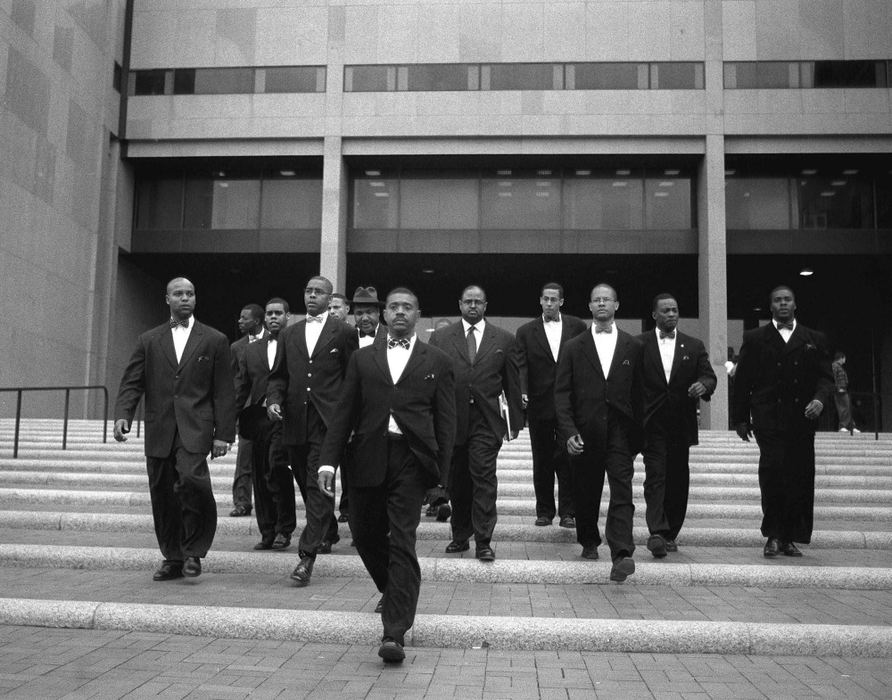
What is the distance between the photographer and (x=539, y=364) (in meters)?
8.30

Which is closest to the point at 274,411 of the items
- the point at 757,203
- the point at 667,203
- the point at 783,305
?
the point at 783,305

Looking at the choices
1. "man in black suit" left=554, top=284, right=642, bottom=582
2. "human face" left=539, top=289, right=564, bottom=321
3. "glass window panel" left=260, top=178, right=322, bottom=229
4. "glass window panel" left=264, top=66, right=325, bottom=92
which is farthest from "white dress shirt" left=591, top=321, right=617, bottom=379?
"glass window panel" left=264, top=66, right=325, bottom=92

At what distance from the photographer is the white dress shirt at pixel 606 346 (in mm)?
6914

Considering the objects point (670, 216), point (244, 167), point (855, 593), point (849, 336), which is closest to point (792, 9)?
point (670, 216)

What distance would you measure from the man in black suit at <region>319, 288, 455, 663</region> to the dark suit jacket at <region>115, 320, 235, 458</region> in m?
1.80

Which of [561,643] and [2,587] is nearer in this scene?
[561,643]

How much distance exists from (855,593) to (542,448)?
10.1 feet

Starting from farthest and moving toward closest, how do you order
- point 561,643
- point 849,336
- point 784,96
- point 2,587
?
1. point 849,336
2. point 784,96
3. point 2,587
4. point 561,643

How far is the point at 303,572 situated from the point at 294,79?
22209 mm

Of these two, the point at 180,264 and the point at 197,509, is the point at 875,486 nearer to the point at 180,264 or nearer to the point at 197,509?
the point at 197,509

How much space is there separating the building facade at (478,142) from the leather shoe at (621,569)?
18.4m

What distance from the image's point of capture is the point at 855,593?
631 cm

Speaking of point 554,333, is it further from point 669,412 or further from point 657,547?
point 657,547

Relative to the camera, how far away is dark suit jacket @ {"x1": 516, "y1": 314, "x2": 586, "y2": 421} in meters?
8.21
